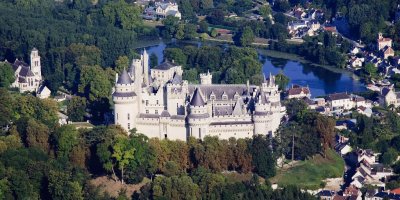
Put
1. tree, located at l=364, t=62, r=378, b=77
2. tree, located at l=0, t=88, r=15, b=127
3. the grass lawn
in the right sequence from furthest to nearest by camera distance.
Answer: tree, located at l=364, t=62, r=378, b=77 < tree, located at l=0, t=88, r=15, b=127 < the grass lawn

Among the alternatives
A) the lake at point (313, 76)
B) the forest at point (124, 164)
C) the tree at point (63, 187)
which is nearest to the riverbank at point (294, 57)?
the lake at point (313, 76)

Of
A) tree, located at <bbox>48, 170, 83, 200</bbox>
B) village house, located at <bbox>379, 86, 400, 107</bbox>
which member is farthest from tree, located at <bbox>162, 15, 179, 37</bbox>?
tree, located at <bbox>48, 170, 83, 200</bbox>

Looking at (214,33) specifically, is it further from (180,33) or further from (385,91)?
(385,91)

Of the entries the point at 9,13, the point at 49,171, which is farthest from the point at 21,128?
the point at 9,13

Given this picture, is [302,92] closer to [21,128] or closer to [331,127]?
[331,127]

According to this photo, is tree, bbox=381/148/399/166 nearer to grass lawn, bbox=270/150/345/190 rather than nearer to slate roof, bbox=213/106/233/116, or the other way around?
grass lawn, bbox=270/150/345/190

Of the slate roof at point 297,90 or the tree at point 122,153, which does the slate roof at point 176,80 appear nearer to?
the tree at point 122,153

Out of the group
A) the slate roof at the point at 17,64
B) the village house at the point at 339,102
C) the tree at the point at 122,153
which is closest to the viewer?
the tree at the point at 122,153
